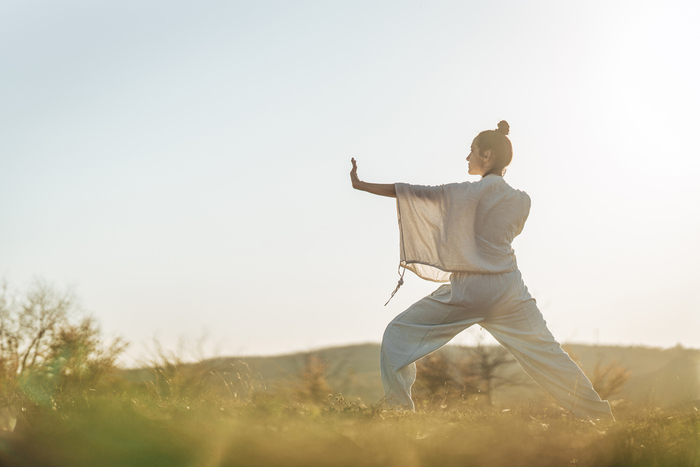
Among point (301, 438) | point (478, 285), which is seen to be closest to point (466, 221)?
point (478, 285)

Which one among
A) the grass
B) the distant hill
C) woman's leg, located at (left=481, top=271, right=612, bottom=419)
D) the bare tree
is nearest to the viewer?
the grass

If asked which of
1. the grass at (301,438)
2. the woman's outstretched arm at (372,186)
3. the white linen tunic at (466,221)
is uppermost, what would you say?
the woman's outstretched arm at (372,186)

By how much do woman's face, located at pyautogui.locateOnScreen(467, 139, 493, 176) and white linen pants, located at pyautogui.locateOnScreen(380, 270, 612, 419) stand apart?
0.87m

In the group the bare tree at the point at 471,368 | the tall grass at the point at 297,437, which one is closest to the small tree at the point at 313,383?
the tall grass at the point at 297,437

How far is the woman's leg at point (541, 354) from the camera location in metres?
4.82

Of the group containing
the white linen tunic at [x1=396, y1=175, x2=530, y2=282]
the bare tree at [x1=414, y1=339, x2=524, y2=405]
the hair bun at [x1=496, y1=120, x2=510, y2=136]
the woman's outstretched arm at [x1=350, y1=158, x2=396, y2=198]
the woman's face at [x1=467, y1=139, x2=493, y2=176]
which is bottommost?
the bare tree at [x1=414, y1=339, x2=524, y2=405]

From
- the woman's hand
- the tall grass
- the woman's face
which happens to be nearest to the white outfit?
the woman's face

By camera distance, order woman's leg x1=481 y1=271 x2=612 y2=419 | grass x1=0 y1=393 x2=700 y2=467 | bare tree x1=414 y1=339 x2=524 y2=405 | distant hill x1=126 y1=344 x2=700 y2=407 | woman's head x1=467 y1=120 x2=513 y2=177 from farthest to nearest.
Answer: bare tree x1=414 y1=339 x2=524 y2=405 < woman's head x1=467 y1=120 x2=513 y2=177 < distant hill x1=126 y1=344 x2=700 y2=407 < woman's leg x1=481 y1=271 x2=612 y2=419 < grass x1=0 y1=393 x2=700 y2=467

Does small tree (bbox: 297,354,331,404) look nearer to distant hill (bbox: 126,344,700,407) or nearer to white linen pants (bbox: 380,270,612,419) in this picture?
distant hill (bbox: 126,344,700,407)

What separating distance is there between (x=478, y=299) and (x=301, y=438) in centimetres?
214

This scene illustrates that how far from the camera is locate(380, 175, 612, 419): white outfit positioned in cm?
488

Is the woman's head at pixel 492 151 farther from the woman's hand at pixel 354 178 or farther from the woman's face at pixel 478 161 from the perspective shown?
the woman's hand at pixel 354 178

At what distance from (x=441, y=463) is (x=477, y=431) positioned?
41 centimetres

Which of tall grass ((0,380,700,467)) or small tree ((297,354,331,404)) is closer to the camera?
tall grass ((0,380,700,467))
